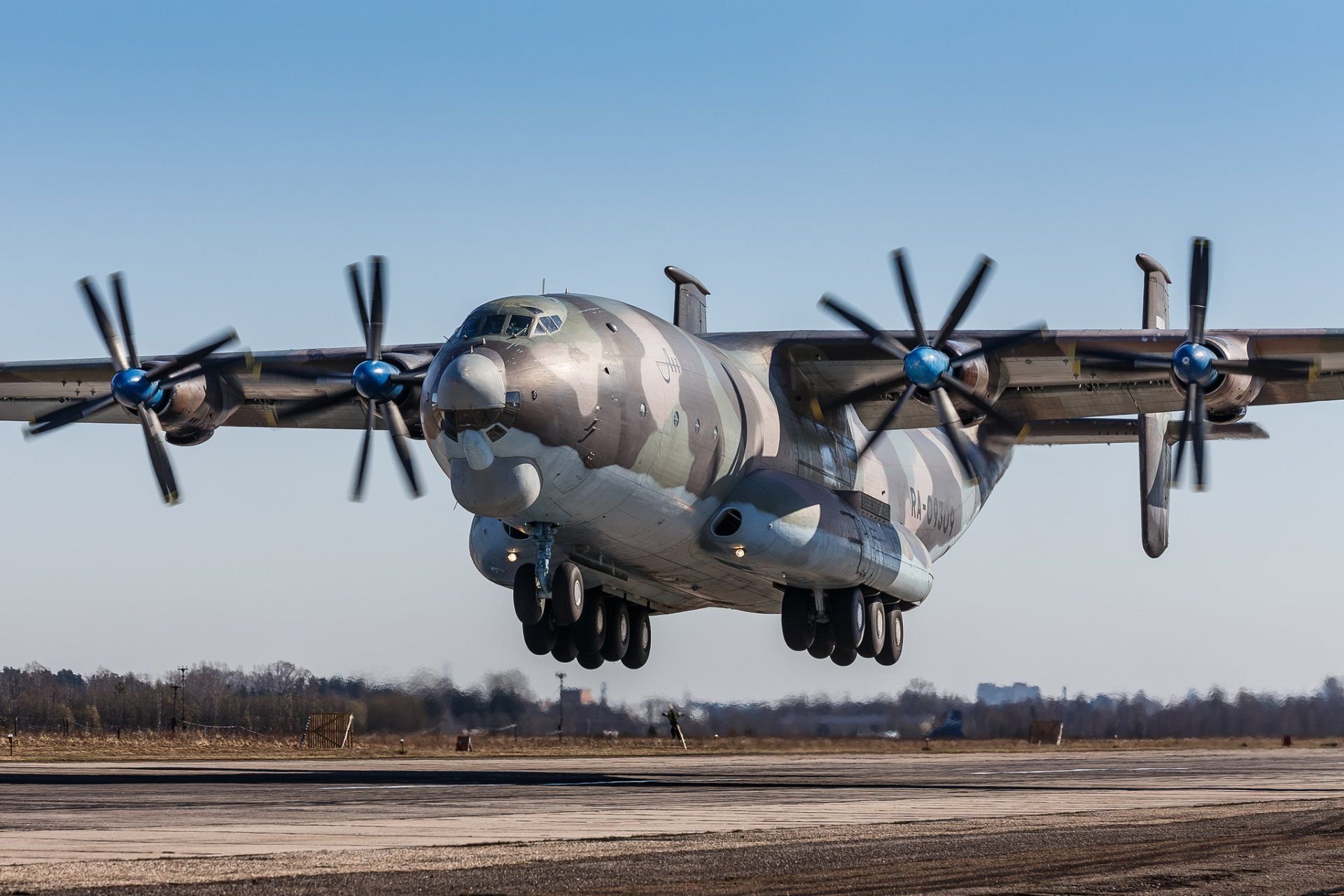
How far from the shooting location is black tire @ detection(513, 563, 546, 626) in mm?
22719

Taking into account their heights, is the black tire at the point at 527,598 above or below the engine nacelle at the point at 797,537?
below

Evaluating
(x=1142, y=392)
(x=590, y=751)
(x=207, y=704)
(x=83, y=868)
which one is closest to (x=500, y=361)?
(x=83, y=868)

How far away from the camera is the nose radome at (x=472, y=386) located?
19281mm

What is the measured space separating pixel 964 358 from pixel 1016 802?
870 centimetres

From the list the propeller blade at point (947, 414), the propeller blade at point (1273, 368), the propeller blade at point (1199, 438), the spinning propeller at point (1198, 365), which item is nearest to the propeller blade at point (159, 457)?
the propeller blade at point (947, 414)

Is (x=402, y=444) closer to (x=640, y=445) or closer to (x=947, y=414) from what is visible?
(x=640, y=445)

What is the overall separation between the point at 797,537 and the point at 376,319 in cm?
779

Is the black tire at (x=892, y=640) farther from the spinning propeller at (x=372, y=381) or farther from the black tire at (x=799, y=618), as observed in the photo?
the spinning propeller at (x=372, y=381)

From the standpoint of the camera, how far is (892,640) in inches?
1101

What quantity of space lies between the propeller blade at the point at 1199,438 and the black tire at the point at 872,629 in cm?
654

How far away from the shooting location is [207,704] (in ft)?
143

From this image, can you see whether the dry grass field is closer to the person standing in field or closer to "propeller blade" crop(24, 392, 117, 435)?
the person standing in field

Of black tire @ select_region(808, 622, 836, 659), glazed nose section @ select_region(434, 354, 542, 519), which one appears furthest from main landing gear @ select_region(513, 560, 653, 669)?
glazed nose section @ select_region(434, 354, 542, 519)

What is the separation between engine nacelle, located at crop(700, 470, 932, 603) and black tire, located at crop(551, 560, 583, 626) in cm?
219
